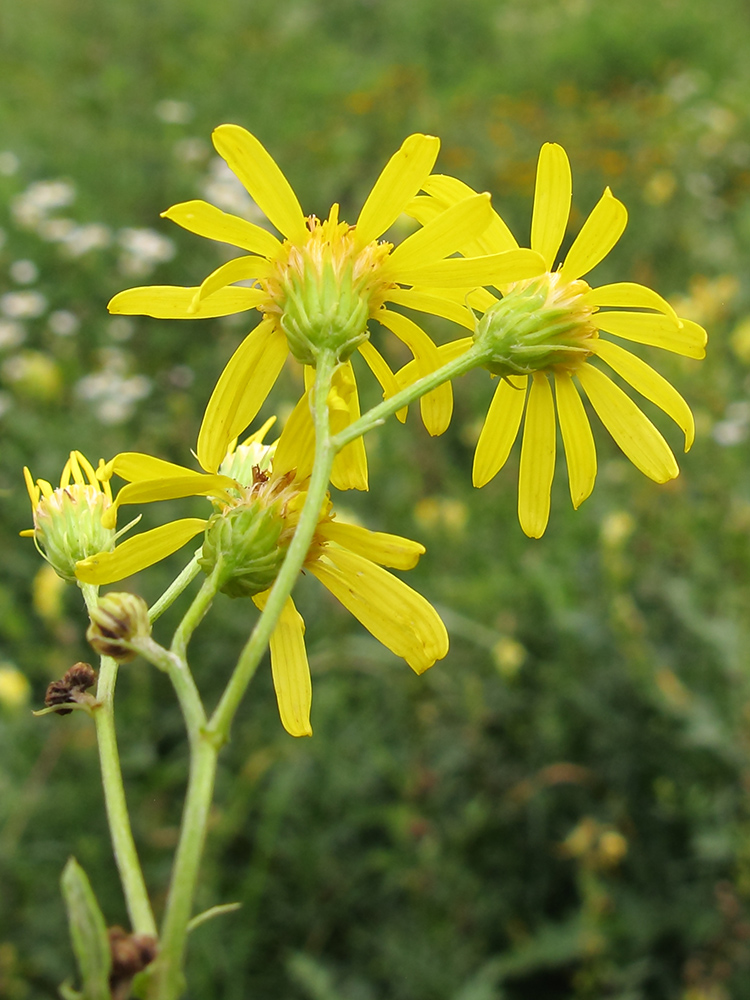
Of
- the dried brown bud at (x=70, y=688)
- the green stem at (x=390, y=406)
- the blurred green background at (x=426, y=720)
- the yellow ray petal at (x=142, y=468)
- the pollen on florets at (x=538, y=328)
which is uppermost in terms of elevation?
the pollen on florets at (x=538, y=328)

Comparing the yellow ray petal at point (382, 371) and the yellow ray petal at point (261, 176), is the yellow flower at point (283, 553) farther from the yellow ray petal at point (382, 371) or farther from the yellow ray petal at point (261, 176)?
the yellow ray petal at point (261, 176)

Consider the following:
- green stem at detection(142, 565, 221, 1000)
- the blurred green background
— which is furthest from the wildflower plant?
the blurred green background

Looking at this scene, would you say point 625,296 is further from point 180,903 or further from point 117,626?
point 180,903

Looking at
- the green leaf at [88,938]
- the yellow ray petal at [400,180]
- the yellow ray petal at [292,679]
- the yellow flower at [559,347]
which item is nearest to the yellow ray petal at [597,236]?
the yellow flower at [559,347]

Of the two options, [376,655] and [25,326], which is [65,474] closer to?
[376,655]

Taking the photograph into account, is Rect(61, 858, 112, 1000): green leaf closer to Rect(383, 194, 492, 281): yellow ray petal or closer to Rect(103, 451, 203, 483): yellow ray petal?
Rect(103, 451, 203, 483): yellow ray petal

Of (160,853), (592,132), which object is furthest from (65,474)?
(592,132)
